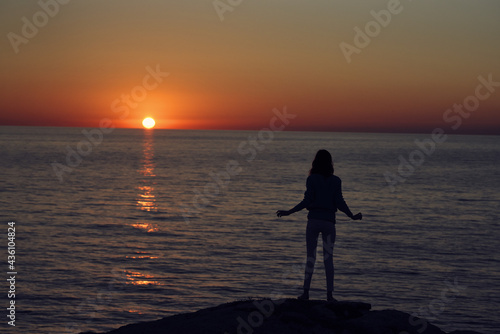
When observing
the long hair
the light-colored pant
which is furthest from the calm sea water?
the long hair

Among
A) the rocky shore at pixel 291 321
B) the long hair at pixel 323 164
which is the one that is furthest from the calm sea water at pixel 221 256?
the long hair at pixel 323 164

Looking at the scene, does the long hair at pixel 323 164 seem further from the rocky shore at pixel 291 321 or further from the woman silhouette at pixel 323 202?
the rocky shore at pixel 291 321

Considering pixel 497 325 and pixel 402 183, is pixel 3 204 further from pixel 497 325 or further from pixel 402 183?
pixel 402 183

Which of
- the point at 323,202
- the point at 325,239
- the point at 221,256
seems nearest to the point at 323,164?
the point at 323,202

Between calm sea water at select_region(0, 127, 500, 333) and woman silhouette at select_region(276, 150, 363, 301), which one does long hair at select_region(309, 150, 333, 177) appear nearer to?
woman silhouette at select_region(276, 150, 363, 301)

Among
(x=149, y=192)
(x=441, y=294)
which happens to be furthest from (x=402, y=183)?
(x=441, y=294)

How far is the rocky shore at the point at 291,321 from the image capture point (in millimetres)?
8781

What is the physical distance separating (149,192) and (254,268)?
3389 cm

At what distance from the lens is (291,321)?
8.96 m

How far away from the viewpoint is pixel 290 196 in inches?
2117

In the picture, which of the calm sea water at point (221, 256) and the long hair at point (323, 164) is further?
the calm sea water at point (221, 256)

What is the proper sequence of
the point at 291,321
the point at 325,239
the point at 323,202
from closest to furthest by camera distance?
the point at 291,321
the point at 323,202
the point at 325,239

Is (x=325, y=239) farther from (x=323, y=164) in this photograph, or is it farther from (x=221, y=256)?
(x=221, y=256)

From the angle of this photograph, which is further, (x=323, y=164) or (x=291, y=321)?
(x=323, y=164)
